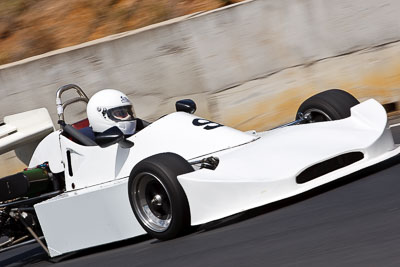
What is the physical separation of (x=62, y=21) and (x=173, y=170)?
848 cm

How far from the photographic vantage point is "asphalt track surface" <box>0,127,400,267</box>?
442 cm

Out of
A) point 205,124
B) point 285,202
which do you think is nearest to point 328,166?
point 285,202

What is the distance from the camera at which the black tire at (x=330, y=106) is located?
675 cm

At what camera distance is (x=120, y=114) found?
6988 mm

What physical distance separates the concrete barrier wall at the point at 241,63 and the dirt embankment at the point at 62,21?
301 cm

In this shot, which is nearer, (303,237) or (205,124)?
(303,237)

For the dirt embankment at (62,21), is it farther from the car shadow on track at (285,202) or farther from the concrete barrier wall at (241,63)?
the car shadow on track at (285,202)

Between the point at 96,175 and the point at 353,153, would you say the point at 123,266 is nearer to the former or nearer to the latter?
the point at 96,175

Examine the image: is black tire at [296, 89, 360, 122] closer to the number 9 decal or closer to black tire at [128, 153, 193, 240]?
the number 9 decal

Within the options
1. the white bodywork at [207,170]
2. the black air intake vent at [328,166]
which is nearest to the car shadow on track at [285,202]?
the black air intake vent at [328,166]

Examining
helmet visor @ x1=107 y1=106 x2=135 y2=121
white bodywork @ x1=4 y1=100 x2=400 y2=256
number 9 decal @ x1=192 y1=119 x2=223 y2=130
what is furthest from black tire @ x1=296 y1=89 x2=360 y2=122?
helmet visor @ x1=107 y1=106 x2=135 y2=121

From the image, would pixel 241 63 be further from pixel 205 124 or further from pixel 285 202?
pixel 285 202

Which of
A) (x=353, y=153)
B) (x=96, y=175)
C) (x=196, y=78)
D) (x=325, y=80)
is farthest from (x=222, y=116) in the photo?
(x=353, y=153)

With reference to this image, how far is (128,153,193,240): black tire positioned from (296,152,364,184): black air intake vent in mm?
787
